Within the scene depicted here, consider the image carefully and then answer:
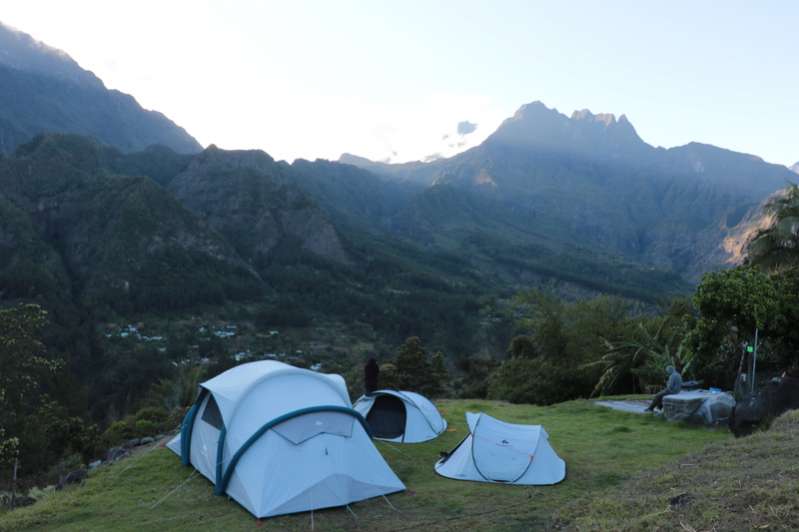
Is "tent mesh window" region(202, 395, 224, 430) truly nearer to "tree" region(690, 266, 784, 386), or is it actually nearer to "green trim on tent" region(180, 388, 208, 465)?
"green trim on tent" region(180, 388, 208, 465)

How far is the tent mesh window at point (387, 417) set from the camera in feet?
46.0

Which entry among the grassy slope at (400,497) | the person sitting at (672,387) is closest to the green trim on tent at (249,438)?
the grassy slope at (400,497)

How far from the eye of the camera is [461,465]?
35.9ft

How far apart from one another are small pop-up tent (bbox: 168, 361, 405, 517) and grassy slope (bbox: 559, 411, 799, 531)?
334 centimetres

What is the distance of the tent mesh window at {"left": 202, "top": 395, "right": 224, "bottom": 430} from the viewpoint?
10.6 m

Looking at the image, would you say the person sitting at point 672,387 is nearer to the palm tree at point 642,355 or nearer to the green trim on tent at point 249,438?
the palm tree at point 642,355

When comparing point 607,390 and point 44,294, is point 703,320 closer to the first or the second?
point 607,390

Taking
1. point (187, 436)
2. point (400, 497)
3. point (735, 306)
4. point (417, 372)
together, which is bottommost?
point (417, 372)

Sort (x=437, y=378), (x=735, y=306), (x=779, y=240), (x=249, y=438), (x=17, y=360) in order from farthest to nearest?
(x=437, y=378)
(x=779, y=240)
(x=735, y=306)
(x=17, y=360)
(x=249, y=438)

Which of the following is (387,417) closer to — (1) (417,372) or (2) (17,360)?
(2) (17,360)

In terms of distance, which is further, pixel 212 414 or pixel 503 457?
pixel 212 414

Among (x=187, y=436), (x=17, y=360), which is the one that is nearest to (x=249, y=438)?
(x=187, y=436)

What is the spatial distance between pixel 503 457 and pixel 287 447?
12.5 ft

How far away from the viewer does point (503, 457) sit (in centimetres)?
1062
